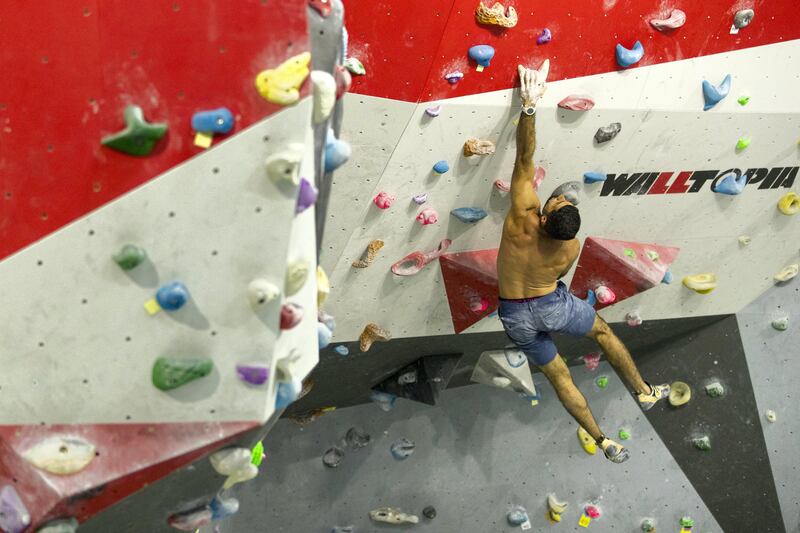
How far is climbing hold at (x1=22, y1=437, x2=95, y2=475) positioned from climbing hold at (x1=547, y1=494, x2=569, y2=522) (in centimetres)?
377

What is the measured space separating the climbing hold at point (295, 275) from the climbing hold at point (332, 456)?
9.95 feet

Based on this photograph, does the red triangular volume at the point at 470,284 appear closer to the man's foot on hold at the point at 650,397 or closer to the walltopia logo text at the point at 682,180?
the walltopia logo text at the point at 682,180

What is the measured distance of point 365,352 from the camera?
5016 millimetres

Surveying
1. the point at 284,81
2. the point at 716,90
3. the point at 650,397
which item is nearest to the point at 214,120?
the point at 284,81

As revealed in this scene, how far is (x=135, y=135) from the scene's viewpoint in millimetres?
2754

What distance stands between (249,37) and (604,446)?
3247mm

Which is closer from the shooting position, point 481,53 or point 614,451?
point 481,53

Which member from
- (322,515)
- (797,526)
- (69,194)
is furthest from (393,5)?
(797,526)

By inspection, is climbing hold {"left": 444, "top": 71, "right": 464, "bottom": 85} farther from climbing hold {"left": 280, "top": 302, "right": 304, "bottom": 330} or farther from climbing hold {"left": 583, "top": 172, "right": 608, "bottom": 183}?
climbing hold {"left": 280, "top": 302, "right": 304, "bottom": 330}

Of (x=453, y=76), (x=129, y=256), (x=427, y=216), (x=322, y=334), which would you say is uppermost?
(x=129, y=256)

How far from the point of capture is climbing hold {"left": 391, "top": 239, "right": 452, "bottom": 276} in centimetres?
464

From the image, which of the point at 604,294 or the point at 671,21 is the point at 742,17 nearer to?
the point at 671,21

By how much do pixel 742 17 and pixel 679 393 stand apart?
239 centimetres

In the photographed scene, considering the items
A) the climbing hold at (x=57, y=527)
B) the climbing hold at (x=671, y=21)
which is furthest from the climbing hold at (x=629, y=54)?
the climbing hold at (x=57, y=527)
